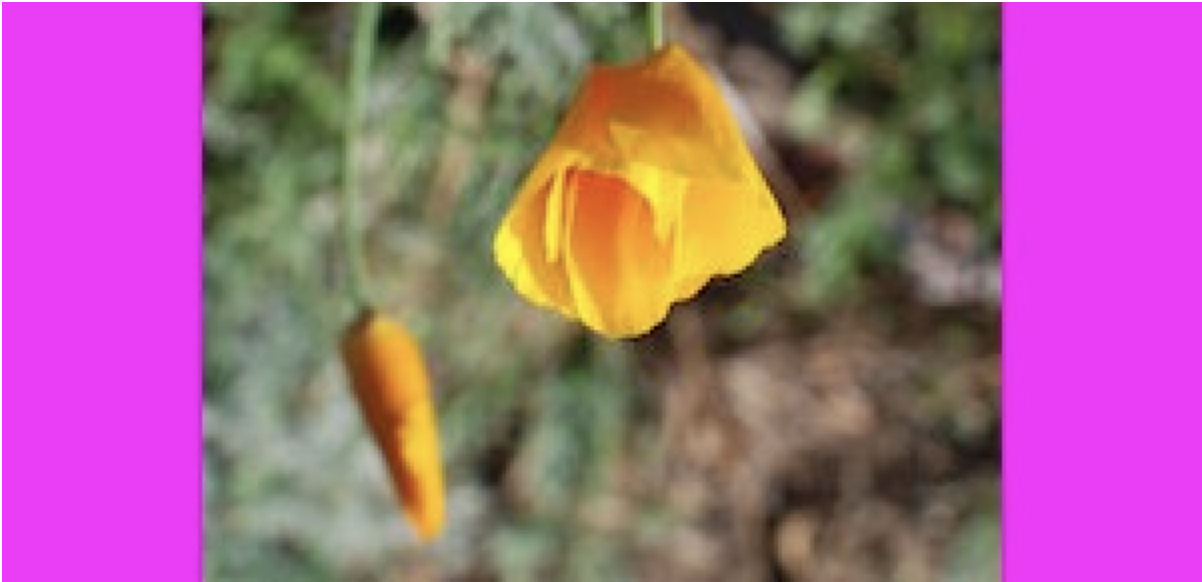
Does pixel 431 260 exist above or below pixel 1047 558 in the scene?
above

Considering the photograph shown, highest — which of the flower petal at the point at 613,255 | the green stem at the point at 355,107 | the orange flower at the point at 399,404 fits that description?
the green stem at the point at 355,107

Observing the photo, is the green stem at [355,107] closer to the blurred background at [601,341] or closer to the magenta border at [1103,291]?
the blurred background at [601,341]

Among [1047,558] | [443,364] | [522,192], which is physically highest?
[522,192]

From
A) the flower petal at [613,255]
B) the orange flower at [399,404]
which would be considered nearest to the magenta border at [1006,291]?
the orange flower at [399,404]

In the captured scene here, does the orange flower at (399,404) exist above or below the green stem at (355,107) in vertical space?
below

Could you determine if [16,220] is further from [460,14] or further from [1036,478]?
[1036,478]

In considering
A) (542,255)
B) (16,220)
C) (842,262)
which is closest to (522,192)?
(542,255)
